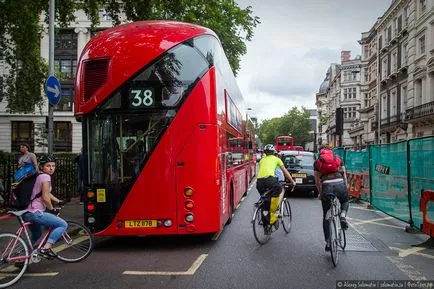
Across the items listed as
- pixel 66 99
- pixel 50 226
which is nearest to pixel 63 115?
pixel 66 99

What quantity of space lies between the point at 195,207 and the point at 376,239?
3.71 m

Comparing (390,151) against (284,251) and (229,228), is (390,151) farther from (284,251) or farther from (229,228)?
(284,251)

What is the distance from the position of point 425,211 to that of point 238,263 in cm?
394

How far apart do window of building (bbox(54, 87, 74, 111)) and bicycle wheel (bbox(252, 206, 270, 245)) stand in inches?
1674

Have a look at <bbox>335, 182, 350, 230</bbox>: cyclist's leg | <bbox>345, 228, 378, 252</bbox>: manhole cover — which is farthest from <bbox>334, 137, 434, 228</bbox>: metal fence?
<bbox>335, 182, 350, 230</bbox>: cyclist's leg

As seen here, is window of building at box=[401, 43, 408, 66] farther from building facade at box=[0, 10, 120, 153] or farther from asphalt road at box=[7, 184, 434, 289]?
asphalt road at box=[7, 184, 434, 289]

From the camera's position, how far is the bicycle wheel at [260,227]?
8.42 meters

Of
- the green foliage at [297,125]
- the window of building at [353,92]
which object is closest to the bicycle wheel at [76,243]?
the window of building at [353,92]

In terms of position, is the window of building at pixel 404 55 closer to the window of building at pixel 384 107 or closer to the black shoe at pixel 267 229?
the window of building at pixel 384 107

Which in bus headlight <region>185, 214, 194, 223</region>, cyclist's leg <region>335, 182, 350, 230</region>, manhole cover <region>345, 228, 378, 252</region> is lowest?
manhole cover <region>345, 228, 378, 252</region>

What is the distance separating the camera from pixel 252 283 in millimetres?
5801

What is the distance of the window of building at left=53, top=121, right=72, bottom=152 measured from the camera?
4803 cm

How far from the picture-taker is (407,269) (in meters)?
6.62

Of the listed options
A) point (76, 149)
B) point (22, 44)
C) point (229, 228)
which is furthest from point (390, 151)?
A: point (76, 149)
